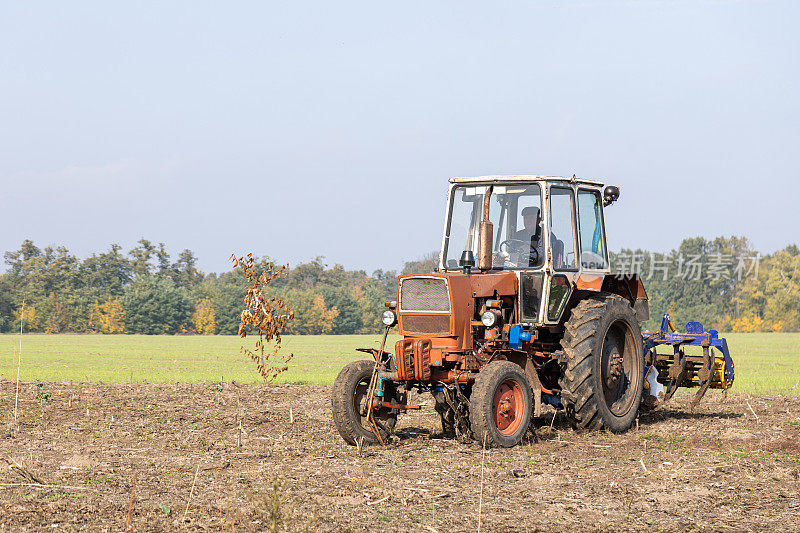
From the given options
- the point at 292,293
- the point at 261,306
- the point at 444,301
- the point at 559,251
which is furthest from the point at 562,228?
the point at 292,293

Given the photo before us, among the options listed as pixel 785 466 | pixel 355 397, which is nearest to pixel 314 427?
pixel 355 397

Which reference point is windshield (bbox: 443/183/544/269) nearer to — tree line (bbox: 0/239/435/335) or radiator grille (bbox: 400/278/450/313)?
radiator grille (bbox: 400/278/450/313)

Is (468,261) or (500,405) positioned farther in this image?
(468,261)

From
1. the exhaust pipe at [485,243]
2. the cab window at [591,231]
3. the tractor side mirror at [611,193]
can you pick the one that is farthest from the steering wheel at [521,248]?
the tractor side mirror at [611,193]

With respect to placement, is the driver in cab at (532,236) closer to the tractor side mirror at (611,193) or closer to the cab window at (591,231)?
the cab window at (591,231)

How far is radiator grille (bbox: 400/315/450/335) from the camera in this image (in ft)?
29.6

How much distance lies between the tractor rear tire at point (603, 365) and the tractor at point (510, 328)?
16 millimetres

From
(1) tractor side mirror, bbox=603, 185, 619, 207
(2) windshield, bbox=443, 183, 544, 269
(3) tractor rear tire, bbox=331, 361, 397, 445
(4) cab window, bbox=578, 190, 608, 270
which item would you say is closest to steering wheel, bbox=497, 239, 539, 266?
(2) windshield, bbox=443, 183, 544, 269

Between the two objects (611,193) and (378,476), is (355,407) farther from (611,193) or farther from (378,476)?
(611,193)

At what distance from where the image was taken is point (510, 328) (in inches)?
366

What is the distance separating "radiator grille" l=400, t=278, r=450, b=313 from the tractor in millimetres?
13

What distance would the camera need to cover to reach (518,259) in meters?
9.80

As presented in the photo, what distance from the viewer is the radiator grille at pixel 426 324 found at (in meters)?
9.03

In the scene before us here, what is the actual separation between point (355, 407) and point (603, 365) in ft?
10.6
